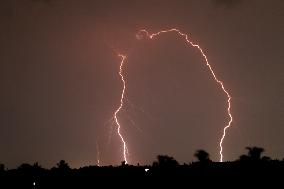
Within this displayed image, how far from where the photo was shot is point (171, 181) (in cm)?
3478

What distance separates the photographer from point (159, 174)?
3594cm

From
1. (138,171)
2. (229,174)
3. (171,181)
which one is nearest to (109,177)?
(138,171)

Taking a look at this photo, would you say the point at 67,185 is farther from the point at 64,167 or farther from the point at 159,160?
the point at 159,160

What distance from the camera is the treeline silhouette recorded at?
33.4 metres

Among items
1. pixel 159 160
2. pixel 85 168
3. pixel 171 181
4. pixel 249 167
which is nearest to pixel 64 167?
pixel 85 168

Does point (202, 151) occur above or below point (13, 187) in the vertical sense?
above

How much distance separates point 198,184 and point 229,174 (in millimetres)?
1773

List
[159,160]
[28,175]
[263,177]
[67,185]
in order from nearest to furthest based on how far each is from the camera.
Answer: [263,177] < [67,185] < [28,175] < [159,160]

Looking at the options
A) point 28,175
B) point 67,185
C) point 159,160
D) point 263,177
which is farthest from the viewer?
point 159,160

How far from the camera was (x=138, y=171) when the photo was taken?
3825 centimetres

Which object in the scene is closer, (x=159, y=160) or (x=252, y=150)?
(x=252, y=150)

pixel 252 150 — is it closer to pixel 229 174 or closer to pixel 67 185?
pixel 229 174

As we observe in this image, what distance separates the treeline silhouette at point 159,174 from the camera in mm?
33406

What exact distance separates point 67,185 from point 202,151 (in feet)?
39.9
